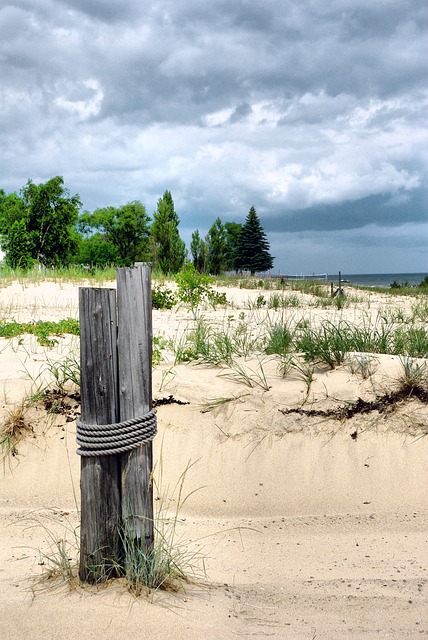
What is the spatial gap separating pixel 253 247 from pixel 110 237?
50.2 ft

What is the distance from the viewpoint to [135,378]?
3.16 meters

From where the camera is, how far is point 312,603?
10.6ft

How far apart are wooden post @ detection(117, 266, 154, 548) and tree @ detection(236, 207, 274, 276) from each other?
49.2m

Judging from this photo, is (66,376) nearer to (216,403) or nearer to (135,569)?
(216,403)

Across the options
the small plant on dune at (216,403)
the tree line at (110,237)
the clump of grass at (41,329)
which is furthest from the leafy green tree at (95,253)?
the small plant on dune at (216,403)

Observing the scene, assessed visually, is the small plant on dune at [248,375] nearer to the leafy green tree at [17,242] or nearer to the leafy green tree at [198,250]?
the leafy green tree at [17,242]

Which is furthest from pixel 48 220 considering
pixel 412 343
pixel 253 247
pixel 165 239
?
pixel 412 343

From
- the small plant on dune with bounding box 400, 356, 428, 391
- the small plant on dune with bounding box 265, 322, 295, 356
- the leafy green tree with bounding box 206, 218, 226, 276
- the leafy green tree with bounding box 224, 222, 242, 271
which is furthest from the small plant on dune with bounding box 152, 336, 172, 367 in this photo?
the leafy green tree with bounding box 224, 222, 242, 271

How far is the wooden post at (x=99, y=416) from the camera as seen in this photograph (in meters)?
3.10

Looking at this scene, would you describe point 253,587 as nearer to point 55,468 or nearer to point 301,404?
point 301,404

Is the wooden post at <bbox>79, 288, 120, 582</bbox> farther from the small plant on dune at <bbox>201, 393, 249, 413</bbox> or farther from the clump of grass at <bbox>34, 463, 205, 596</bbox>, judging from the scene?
the small plant on dune at <bbox>201, 393, 249, 413</bbox>

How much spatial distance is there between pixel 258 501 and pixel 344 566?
44.7 inches

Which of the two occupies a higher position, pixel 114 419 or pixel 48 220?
pixel 48 220

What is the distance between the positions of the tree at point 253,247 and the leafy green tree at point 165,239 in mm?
14178
